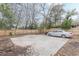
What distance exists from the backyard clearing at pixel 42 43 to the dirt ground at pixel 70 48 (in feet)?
0.08

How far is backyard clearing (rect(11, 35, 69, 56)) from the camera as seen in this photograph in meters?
1.36

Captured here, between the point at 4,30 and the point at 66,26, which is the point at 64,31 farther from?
the point at 4,30

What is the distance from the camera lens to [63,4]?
4.52 ft

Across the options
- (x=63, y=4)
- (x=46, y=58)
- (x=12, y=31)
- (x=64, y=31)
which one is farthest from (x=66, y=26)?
(x=12, y=31)

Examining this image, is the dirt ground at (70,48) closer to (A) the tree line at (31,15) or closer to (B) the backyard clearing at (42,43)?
(B) the backyard clearing at (42,43)

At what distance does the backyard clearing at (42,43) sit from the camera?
4.46 feet

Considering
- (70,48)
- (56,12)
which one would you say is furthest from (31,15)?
(70,48)

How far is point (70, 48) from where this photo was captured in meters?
1.36

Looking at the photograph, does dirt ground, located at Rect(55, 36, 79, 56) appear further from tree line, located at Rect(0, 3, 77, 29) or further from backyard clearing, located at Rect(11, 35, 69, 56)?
tree line, located at Rect(0, 3, 77, 29)

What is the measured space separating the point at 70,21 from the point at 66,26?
4 centimetres

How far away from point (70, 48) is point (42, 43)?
0.61 ft

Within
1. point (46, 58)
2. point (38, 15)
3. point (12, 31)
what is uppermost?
point (38, 15)

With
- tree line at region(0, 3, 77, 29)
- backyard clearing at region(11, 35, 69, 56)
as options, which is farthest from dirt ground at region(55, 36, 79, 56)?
tree line at region(0, 3, 77, 29)

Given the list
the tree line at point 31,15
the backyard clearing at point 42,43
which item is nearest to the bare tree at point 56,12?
the tree line at point 31,15
